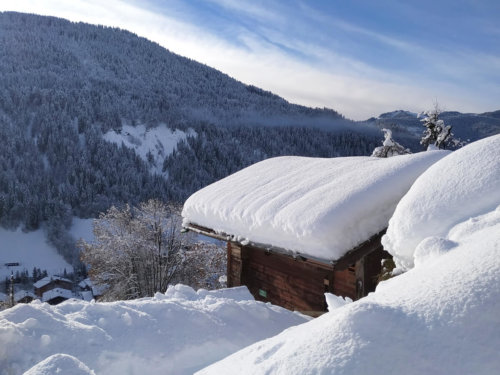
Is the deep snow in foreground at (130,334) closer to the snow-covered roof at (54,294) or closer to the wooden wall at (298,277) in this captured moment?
the wooden wall at (298,277)

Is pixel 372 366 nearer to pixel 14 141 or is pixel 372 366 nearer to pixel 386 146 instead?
pixel 386 146

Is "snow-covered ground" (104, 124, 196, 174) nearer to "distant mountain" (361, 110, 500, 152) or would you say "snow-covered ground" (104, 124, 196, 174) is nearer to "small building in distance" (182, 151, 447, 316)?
"distant mountain" (361, 110, 500, 152)

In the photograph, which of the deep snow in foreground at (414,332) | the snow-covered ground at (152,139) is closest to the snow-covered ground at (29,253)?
the snow-covered ground at (152,139)

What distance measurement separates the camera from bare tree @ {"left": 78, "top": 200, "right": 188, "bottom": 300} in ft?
76.3

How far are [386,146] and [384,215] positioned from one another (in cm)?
1263

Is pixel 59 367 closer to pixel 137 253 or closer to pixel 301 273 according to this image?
pixel 301 273

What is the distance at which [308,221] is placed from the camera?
573cm

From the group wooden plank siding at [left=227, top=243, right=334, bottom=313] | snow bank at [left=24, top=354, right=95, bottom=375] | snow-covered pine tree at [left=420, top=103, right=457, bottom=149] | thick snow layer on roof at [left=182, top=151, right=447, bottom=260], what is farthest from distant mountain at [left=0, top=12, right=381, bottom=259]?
snow bank at [left=24, top=354, right=95, bottom=375]

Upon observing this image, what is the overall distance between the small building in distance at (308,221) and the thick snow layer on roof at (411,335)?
337 centimetres

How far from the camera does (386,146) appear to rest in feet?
57.9

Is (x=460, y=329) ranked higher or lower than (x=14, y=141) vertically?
higher

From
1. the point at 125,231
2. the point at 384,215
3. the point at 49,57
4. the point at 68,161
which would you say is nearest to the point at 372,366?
the point at 384,215

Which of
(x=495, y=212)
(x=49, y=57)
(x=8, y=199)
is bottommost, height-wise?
(x=8, y=199)

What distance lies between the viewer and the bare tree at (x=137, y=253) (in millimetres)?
23250
